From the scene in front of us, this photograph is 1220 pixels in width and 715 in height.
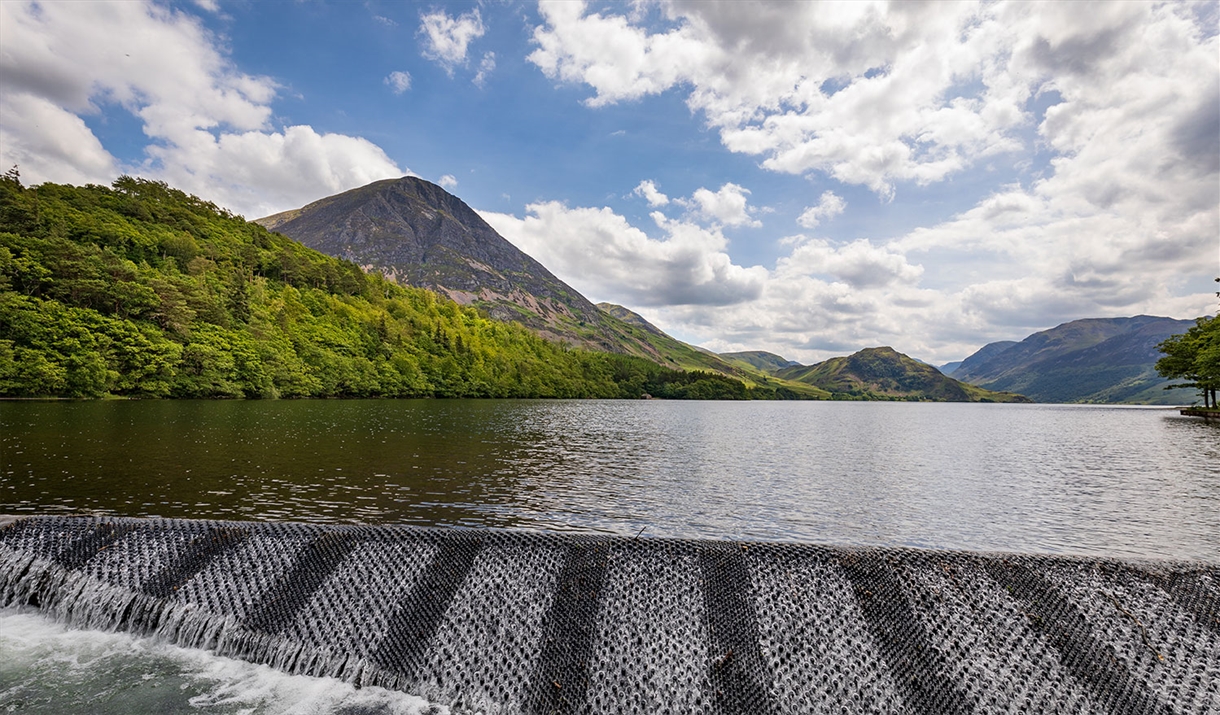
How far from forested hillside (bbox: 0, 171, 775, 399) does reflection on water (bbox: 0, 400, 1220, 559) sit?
35.4 meters

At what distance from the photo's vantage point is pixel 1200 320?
93000 mm

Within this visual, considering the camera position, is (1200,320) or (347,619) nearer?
(347,619)

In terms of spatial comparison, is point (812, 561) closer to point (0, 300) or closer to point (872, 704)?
point (872, 704)

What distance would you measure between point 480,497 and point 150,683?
43.9 feet

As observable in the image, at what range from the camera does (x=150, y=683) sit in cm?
631

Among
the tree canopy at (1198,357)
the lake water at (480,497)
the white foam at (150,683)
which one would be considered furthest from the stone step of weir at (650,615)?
the tree canopy at (1198,357)

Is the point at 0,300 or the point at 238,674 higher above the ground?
the point at 0,300

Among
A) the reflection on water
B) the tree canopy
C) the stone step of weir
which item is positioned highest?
the tree canopy

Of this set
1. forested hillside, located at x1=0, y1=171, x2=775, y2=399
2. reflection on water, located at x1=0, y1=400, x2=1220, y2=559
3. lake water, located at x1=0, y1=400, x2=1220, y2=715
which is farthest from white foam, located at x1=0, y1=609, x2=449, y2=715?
forested hillside, located at x1=0, y1=171, x2=775, y2=399

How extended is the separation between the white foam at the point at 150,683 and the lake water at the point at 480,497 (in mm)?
24

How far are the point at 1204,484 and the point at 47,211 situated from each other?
481ft

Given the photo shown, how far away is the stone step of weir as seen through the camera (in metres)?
5.73

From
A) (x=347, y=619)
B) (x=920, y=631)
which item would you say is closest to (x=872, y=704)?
(x=920, y=631)

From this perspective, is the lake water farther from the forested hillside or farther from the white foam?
the forested hillside
